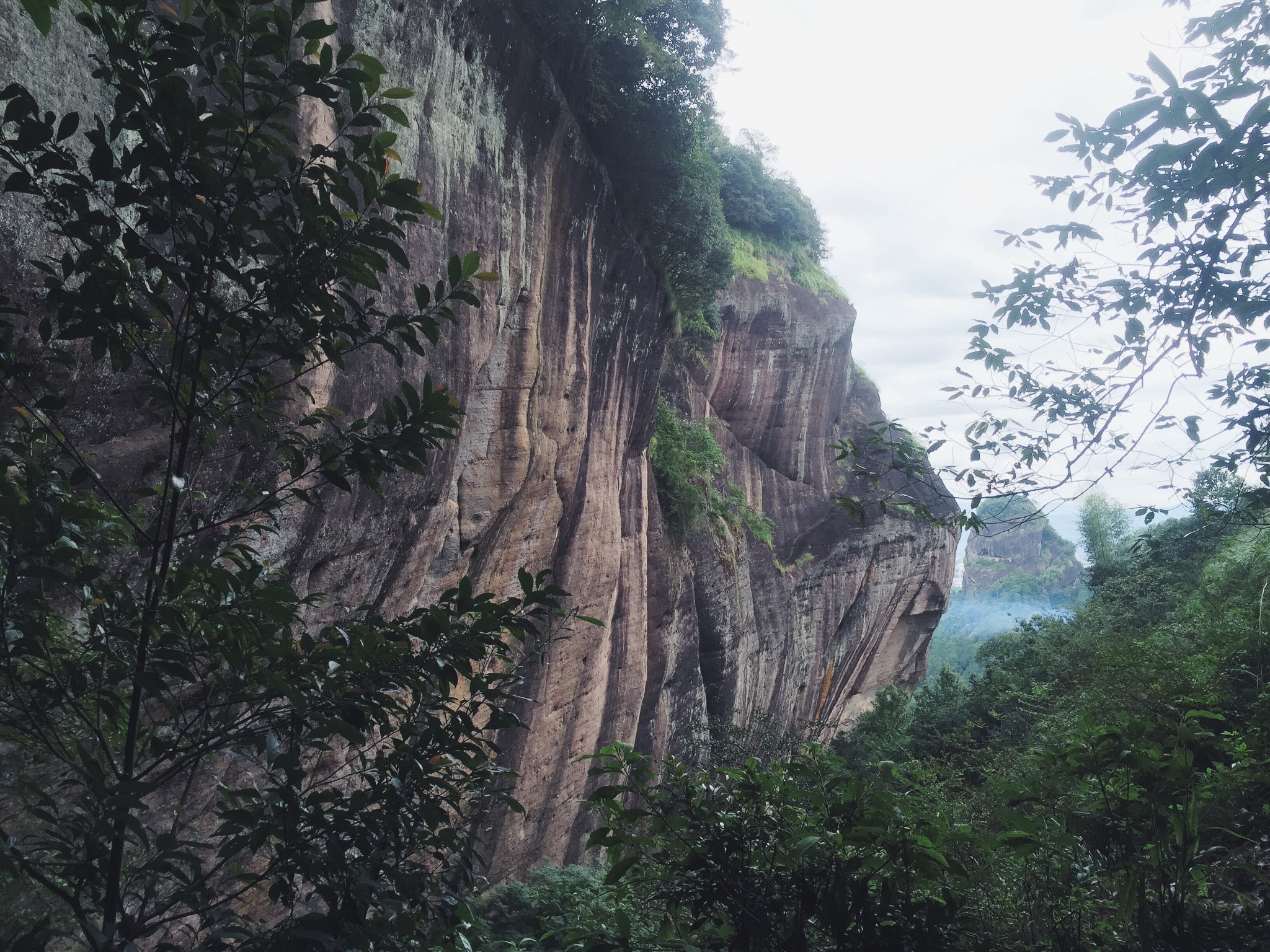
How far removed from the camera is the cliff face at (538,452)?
5102 millimetres

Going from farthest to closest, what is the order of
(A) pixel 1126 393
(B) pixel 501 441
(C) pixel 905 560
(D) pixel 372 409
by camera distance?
(C) pixel 905 560 < (B) pixel 501 441 < (D) pixel 372 409 < (A) pixel 1126 393

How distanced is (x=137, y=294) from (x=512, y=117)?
4.18 metres

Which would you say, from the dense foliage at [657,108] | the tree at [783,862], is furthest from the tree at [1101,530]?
the tree at [783,862]

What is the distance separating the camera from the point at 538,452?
25.1 feet

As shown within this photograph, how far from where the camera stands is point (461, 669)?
1.76m

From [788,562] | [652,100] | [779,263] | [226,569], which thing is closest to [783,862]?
[226,569]

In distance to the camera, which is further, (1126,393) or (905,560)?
(905,560)

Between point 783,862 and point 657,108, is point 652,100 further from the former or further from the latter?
point 783,862

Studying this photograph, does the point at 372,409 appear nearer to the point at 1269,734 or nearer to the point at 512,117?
the point at 512,117

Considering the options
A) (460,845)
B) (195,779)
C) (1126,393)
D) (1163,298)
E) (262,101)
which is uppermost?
(1163,298)

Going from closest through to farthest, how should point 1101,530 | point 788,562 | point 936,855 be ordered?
point 936,855
point 788,562
point 1101,530

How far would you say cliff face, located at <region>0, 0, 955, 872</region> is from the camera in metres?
5.10

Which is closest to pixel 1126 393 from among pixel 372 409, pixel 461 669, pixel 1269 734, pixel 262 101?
pixel 1269 734

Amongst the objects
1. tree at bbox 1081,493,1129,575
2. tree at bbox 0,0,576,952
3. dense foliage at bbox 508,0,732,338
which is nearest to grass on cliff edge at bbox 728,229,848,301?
dense foliage at bbox 508,0,732,338
